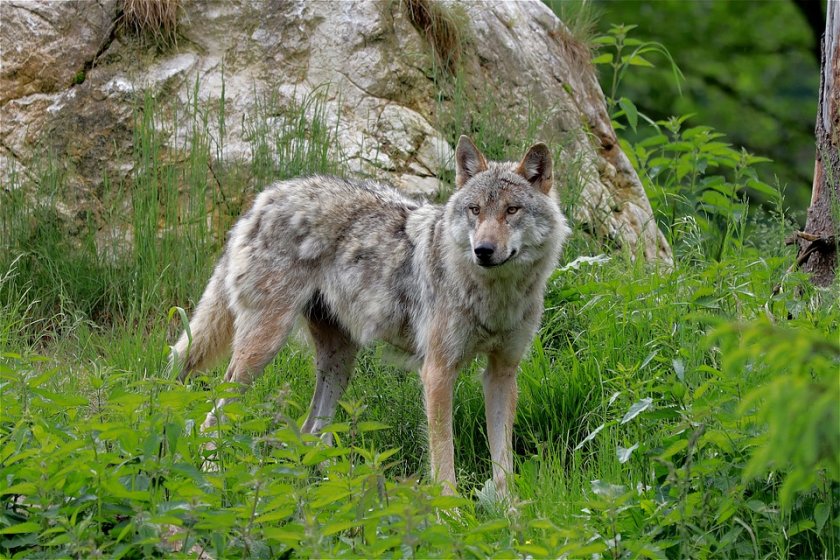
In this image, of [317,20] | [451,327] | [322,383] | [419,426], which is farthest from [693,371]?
[317,20]

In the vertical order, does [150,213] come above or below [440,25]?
below

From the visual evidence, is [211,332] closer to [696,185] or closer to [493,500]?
[493,500]

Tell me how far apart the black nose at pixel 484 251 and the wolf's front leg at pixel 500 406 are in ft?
2.33

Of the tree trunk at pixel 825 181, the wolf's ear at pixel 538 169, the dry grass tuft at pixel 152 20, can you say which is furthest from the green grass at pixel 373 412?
the wolf's ear at pixel 538 169

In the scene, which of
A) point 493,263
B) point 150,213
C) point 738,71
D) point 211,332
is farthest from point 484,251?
point 738,71

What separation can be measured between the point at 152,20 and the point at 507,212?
14.0 ft

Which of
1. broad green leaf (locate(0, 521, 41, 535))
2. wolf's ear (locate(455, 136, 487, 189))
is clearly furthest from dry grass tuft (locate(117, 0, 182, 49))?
broad green leaf (locate(0, 521, 41, 535))

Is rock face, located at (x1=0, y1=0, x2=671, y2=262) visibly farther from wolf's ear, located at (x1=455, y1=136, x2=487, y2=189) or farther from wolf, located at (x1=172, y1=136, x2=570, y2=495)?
wolf's ear, located at (x1=455, y1=136, x2=487, y2=189)

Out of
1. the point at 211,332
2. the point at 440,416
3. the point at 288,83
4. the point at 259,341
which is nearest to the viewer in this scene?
the point at 440,416

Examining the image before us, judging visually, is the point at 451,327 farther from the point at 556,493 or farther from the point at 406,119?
the point at 406,119

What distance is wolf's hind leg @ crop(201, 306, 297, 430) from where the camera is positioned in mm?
6047

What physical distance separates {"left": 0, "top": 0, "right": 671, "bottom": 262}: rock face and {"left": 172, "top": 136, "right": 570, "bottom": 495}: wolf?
171 cm

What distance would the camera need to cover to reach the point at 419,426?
591 centimetres

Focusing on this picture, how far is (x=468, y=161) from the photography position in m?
5.95
